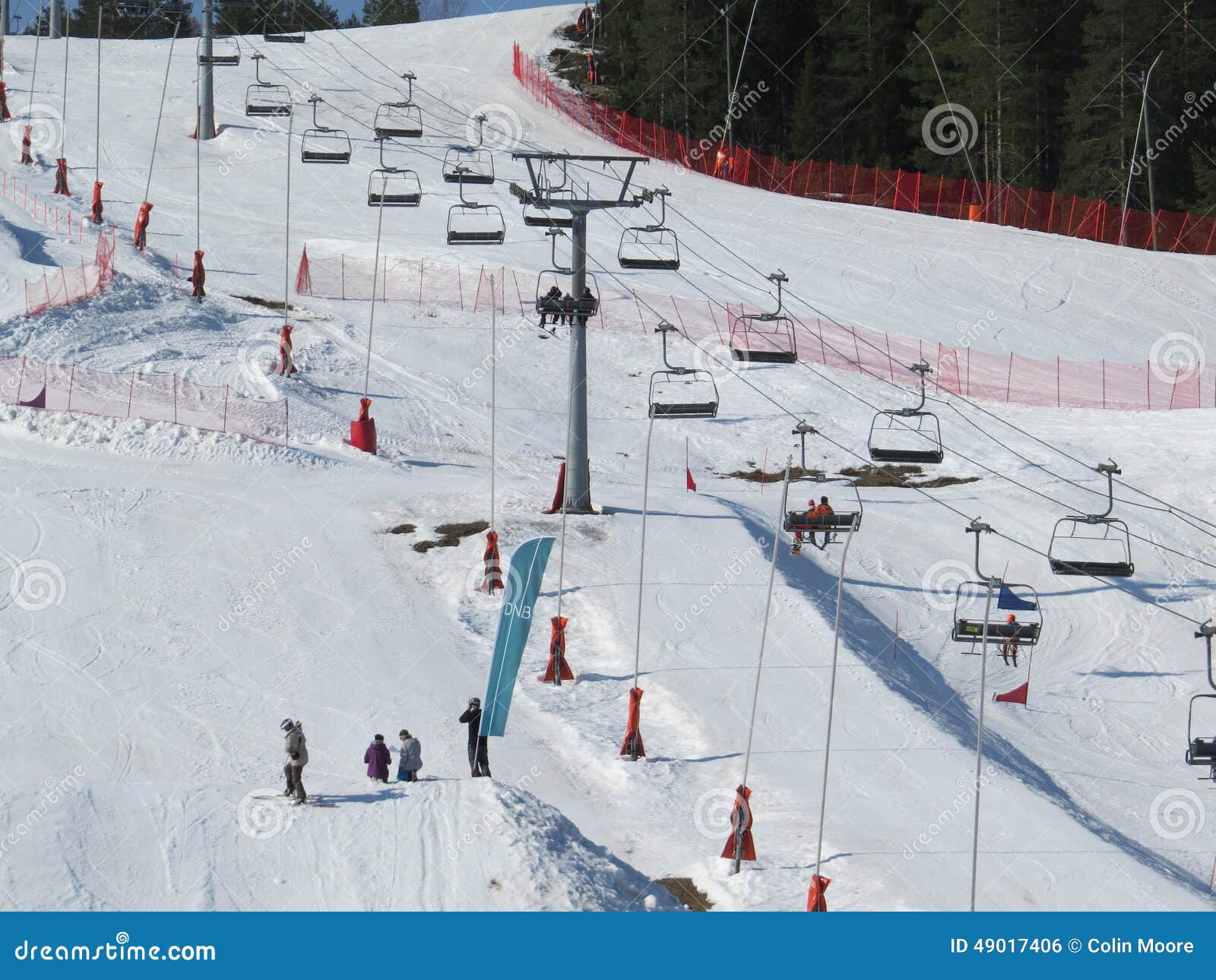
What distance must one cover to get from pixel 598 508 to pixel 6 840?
1358 centimetres

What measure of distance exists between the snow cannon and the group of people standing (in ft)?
36.5

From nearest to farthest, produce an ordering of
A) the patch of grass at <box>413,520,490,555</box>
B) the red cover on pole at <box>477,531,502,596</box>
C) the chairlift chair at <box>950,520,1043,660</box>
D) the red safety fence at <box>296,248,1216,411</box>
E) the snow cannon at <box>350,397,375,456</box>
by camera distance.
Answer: the chairlift chair at <box>950,520,1043,660</box> → the red cover on pole at <box>477,531,502,596</box> → the patch of grass at <box>413,520,490,555</box> → the snow cannon at <box>350,397,375,456</box> → the red safety fence at <box>296,248,1216,411</box>

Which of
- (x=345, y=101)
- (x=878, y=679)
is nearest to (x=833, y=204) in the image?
(x=345, y=101)

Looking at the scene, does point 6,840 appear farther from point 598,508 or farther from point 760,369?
point 760,369

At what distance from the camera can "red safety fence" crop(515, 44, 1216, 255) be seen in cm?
5081

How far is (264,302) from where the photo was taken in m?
37.4

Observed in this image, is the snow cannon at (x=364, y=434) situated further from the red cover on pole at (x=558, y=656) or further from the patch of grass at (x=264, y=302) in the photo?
the red cover on pole at (x=558, y=656)

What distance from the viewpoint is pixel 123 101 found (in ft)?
173

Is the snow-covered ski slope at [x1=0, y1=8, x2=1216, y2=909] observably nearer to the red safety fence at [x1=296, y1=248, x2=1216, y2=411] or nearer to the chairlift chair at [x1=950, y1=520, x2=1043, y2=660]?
the chairlift chair at [x1=950, y1=520, x2=1043, y2=660]

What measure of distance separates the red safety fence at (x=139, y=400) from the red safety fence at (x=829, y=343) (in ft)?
27.9

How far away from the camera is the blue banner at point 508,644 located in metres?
18.0

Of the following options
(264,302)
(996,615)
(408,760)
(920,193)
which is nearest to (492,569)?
(408,760)

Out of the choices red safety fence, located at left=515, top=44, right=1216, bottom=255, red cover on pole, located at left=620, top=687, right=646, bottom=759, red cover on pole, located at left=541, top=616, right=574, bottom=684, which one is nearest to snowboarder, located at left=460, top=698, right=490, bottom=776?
red cover on pole, located at left=620, top=687, right=646, bottom=759

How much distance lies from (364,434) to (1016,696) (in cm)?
1233
